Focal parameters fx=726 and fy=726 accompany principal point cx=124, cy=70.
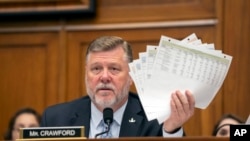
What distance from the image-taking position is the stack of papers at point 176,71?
2855 mm

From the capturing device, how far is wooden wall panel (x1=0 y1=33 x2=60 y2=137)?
5.58 m

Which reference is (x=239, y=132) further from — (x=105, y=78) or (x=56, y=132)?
(x=105, y=78)

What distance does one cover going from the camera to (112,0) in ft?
18.2

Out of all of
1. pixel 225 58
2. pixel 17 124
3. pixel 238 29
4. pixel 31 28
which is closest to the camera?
pixel 225 58

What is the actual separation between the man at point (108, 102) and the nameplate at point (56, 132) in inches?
22.1

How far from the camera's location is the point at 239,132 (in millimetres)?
2510

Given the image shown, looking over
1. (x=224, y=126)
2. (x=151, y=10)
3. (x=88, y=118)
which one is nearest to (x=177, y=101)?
(x=88, y=118)

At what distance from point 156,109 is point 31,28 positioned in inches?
114

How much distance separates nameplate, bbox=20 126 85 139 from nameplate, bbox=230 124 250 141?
0.56 meters

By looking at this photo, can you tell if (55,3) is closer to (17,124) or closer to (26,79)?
(26,79)

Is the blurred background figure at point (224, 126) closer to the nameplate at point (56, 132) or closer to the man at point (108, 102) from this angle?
the man at point (108, 102)

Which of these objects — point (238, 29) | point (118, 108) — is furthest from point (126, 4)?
point (118, 108)

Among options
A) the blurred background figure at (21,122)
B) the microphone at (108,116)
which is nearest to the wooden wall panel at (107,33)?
the blurred background figure at (21,122)

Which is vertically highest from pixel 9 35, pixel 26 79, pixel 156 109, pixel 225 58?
pixel 9 35
